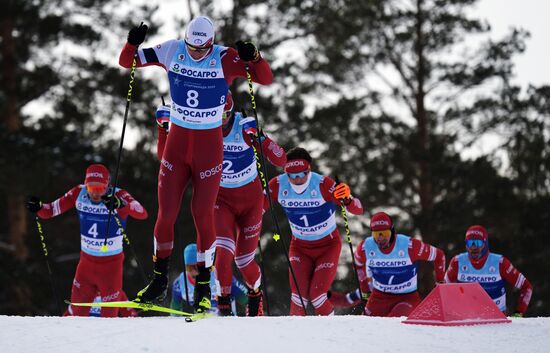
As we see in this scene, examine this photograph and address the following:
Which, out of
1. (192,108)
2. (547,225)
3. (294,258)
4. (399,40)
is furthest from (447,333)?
(547,225)

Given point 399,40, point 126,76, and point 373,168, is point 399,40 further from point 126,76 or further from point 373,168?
point 126,76

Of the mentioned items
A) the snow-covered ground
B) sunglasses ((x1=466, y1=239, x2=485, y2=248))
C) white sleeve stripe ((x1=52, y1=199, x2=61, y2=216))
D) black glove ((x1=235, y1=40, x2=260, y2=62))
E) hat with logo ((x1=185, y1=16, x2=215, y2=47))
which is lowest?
the snow-covered ground

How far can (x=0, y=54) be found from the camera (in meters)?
21.0

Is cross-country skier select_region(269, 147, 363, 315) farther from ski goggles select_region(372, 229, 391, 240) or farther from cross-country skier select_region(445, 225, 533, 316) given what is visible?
cross-country skier select_region(445, 225, 533, 316)

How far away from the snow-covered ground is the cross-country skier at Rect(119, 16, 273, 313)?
2.66 ft

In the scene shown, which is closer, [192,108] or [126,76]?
[192,108]

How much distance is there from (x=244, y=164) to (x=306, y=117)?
15.8 m

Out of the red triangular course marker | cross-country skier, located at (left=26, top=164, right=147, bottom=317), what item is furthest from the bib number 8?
cross-country skier, located at (left=26, top=164, right=147, bottom=317)

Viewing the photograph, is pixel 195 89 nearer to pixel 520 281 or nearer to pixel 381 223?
pixel 381 223

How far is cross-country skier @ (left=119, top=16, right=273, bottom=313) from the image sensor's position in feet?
21.0

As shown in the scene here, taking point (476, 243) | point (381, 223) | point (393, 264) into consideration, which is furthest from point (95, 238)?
point (476, 243)

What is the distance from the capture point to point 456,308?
617 centimetres

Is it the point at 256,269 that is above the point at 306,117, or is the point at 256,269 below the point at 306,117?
below

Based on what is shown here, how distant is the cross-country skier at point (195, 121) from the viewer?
21.0 feet
